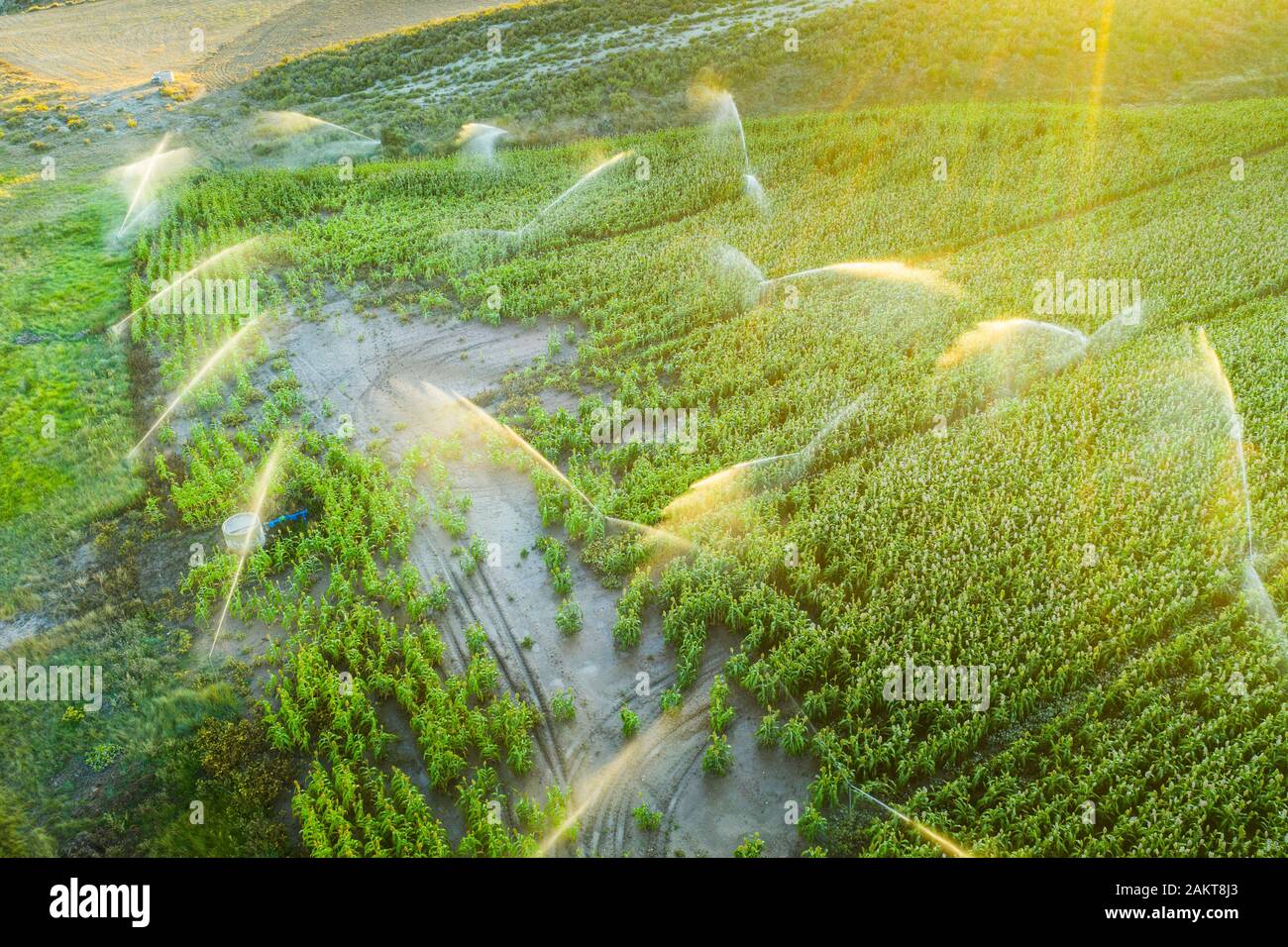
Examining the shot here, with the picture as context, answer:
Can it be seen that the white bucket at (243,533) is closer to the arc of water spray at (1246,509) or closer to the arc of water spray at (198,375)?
the arc of water spray at (198,375)

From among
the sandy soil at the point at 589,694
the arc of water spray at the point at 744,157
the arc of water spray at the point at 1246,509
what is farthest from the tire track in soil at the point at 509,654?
the arc of water spray at the point at 744,157

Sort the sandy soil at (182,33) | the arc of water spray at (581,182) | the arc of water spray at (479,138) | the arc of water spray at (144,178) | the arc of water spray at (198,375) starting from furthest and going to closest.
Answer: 1. the sandy soil at (182,33)
2. the arc of water spray at (479,138)
3. the arc of water spray at (144,178)
4. the arc of water spray at (581,182)
5. the arc of water spray at (198,375)

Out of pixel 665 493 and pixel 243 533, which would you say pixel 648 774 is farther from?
pixel 243 533

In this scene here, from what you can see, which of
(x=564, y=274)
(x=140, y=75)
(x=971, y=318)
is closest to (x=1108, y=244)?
(x=971, y=318)

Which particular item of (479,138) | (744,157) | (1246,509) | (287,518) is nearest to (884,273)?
(744,157)

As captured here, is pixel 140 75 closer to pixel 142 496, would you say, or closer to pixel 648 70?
pixel 648 70

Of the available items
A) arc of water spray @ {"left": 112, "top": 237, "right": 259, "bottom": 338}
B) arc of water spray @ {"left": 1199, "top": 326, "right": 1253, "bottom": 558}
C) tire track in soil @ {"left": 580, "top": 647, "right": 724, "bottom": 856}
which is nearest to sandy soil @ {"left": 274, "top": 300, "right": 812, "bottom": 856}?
tire track in soil @ {"left": 580, "top": 647, "right": 724, "bottom": 856}

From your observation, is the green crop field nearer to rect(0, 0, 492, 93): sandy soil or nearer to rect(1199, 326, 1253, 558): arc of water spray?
rect(1199, 326, 1253, 558): arc of water spray
